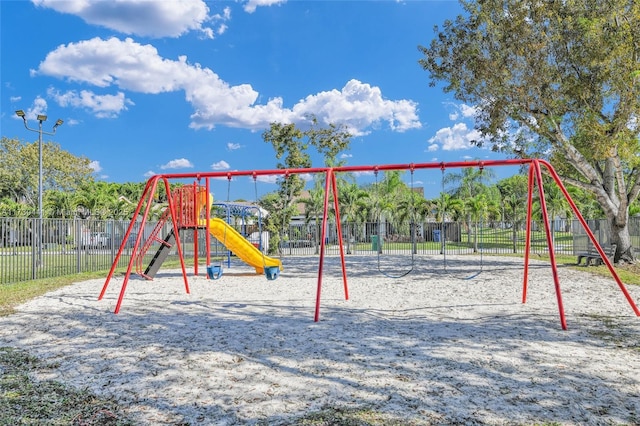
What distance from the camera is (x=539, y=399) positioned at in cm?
399

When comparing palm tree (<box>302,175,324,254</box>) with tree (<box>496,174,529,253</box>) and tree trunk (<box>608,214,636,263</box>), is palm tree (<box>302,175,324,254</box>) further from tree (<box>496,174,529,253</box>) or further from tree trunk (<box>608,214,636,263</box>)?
tree trunk (<box>608,214,636,263</box>)

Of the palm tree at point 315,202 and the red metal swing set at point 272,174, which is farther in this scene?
the palm tree at point 315,202

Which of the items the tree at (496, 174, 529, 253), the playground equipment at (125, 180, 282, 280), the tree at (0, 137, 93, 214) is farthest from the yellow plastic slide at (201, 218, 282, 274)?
the tree at (0, 137, 93, 214)

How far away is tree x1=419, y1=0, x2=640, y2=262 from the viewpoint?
12969 millimetres

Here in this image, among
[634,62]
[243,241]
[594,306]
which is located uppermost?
[634,62]

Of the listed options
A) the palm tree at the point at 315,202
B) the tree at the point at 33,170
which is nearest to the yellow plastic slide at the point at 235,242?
the palm tree at the point at 315,202

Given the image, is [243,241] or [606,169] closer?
[243,241]

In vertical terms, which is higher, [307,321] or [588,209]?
[588,209]

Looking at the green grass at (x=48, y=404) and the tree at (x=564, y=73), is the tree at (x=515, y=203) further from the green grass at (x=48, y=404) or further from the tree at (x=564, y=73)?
the green grass at (x=48, y=404)

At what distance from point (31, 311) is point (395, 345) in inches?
267

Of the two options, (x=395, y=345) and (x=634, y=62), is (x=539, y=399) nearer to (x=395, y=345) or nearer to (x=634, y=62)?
(x=395, y=345)

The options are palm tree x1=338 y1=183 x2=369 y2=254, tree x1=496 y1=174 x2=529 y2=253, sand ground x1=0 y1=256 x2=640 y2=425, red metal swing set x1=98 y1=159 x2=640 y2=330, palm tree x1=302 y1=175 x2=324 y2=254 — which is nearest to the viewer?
sand ground x1=0 y1=256 x2=640 y2=425

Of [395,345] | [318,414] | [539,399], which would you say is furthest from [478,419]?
[395,345]

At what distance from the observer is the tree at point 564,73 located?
12969 millimetres
